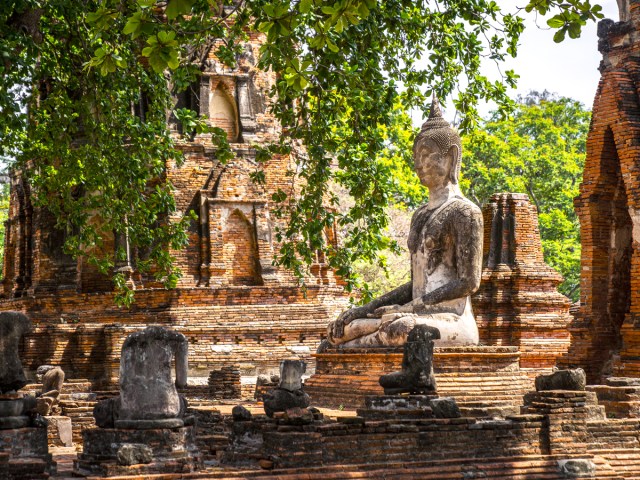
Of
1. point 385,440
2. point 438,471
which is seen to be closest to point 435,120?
point 385,440

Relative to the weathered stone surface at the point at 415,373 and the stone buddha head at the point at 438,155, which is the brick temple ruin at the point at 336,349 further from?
the stone buddha head at the point at 438,155

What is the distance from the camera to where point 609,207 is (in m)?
13.2

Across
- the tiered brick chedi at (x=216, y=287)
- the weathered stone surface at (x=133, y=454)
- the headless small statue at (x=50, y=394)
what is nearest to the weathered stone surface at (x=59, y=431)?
the headless small statue at (x=50, y=394)

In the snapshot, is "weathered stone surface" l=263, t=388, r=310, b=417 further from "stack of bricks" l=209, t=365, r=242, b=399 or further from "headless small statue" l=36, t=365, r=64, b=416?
"stack of bricks" l=209, t=365, r=242, b=399

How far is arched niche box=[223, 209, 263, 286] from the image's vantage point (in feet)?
66.1

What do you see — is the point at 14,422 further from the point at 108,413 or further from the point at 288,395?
the point at 288,395

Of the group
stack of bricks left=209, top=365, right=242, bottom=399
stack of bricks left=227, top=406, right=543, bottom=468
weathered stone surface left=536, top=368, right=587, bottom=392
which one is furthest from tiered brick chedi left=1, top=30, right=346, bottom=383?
stack of bricks left=227, top=406, right=543, bottom=468

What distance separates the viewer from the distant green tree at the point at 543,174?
29.7 meters

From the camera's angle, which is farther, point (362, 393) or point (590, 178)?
point (590, 178)

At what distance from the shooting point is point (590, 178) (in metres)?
13.2

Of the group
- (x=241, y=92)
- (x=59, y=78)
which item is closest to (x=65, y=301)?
(x=241, y=92)

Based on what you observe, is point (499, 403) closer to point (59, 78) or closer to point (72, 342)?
point (59, 78)

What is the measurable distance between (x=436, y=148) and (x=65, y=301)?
1203 cm

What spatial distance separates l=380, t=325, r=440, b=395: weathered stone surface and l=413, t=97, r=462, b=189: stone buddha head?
2552 millimetres
